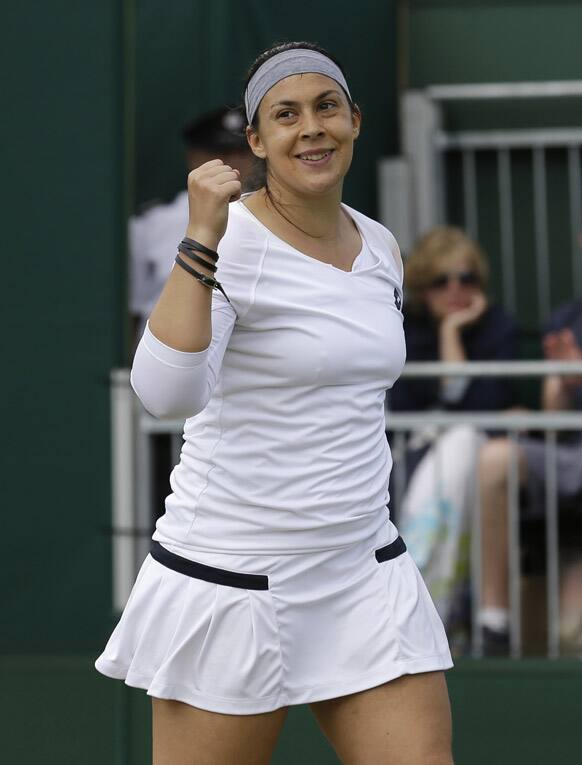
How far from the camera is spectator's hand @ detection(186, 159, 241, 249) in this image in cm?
234

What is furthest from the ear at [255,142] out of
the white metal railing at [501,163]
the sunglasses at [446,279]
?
the white metal railing at [501,163]

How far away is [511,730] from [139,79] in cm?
256

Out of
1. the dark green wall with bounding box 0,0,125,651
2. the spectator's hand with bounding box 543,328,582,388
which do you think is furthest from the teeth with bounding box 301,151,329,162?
the spectator's hand with bounding box 543,328,582,388

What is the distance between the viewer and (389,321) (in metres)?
2.63

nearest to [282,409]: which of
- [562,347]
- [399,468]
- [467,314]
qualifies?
[399,468]

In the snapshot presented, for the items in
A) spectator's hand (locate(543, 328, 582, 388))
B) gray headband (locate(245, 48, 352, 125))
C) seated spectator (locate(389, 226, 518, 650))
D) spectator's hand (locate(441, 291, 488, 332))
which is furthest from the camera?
spectator's hand (locate(441, 291, 488, 332))

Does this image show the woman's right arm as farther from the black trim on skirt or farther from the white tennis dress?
the black trim on skirt

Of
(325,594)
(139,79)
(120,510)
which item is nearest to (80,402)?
(120,510)

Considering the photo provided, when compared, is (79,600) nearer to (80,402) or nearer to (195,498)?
(80,402)

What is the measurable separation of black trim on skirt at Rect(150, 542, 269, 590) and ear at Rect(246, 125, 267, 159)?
73 centimetres

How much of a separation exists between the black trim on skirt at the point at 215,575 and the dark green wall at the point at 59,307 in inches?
66.2

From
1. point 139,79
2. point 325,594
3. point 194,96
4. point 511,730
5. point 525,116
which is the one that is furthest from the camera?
point 525,116

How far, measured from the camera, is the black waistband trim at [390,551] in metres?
2.65

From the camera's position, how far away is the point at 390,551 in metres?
2.68
